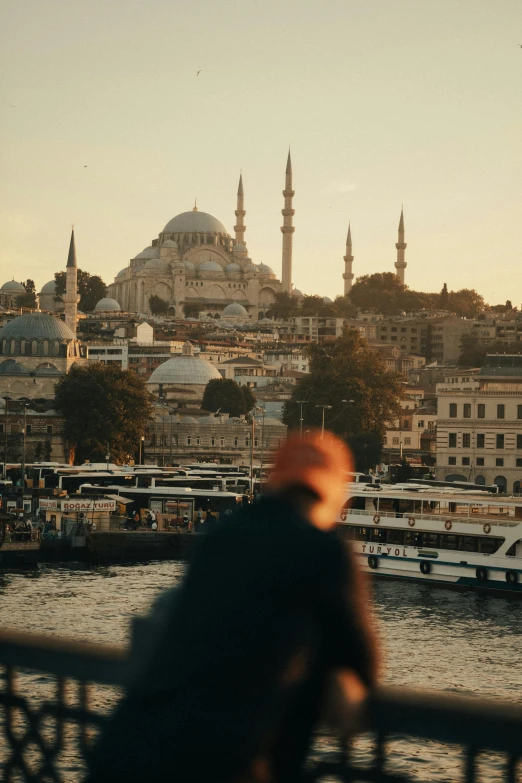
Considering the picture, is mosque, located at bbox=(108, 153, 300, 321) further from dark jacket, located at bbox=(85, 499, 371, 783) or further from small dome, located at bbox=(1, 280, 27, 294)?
dark jacket, located at bbox=(85, 499, 371, 783)

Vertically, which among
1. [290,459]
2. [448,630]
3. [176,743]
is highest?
[290,459]

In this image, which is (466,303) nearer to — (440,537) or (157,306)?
(157,306)

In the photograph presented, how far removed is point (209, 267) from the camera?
358 feet

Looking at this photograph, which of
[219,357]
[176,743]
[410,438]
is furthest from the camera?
[219,357]

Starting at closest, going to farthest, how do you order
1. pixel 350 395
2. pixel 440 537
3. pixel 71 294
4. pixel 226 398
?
pixel 440 537, pixel 350 395, pixel 226 398, pixel 71 294

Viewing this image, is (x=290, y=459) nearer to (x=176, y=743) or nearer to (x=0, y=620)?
(x=176, y=743)

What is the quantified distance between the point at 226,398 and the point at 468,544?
3573cm

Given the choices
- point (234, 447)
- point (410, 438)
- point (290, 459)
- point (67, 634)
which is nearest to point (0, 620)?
point (67, 634)

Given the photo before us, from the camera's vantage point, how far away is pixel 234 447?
49906 mm

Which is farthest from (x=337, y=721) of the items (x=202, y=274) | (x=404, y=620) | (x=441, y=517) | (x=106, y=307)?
(x=202, y=274)

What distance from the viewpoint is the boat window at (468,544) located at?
77.8ft

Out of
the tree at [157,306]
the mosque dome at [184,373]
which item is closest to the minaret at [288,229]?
the tree at [157,306]

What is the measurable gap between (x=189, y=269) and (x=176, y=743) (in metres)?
106

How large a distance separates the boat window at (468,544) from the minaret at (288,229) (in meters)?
77.5
